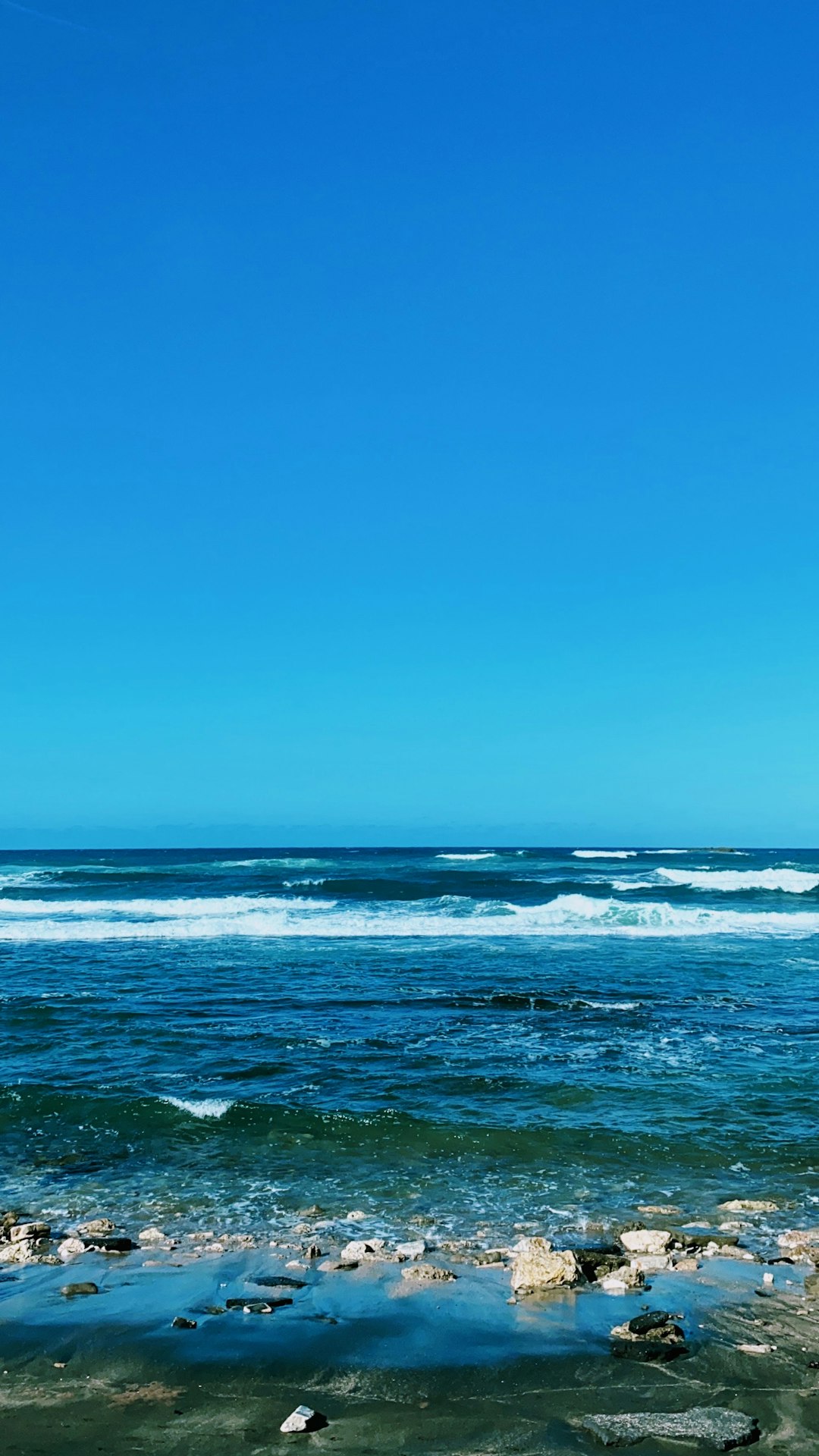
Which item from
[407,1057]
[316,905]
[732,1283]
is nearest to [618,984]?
[407,1057]

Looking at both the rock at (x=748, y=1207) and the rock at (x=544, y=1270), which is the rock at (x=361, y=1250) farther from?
the rock at (x=748, y=1207)

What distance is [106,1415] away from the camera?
504 centimetres

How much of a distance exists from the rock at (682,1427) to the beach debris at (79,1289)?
3644 mm

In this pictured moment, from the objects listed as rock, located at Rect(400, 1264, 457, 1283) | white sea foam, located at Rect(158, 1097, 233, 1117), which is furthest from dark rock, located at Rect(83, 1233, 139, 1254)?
white sea foam, located at Rect(158, 1097, 233, 1117)

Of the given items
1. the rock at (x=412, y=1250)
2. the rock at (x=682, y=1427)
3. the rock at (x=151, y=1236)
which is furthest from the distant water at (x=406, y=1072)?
the rock at (x=682, y=1427)

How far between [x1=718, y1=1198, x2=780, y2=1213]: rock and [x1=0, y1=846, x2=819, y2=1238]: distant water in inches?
6.2

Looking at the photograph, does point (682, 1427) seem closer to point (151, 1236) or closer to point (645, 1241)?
point (645, 1241)

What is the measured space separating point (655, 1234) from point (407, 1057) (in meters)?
6.53

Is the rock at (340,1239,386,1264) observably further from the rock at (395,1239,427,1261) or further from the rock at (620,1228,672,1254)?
the rock at (620,1228,672,1254)

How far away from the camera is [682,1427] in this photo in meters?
4.84

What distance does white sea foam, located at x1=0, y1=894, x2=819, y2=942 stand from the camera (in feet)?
95.1

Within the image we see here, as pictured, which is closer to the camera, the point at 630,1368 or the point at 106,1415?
the point at 106,1415

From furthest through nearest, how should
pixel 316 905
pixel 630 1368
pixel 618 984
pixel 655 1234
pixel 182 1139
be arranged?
1. pixel 316 905
2. pixel 618 984
3. pixel 182 1139
4. pixel 655 1234
5. pixel 630 1368

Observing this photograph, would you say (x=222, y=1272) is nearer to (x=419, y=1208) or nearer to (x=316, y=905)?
(x=419, y=1208)
